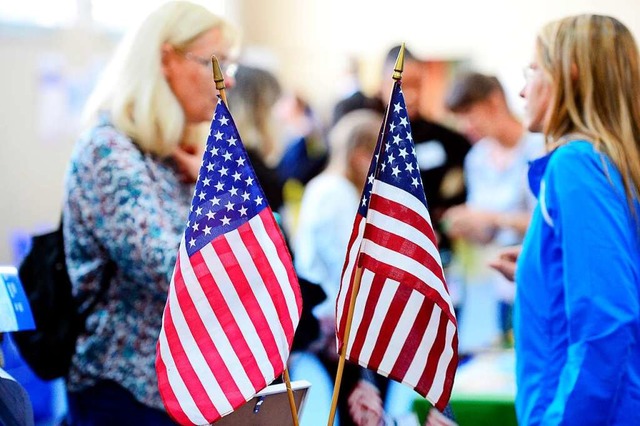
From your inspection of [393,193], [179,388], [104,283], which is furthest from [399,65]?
[104,283]

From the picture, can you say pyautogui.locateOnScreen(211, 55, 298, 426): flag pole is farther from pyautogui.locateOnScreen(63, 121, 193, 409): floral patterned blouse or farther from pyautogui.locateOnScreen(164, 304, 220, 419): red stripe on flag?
pyautogui.locateOnScreen(63, 121, 193, 409): floral patterned blouse

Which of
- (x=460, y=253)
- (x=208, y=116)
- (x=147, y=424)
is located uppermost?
(x=208, y=116)

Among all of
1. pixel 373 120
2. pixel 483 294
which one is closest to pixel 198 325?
pixel 373 120

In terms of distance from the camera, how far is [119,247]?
2180 millimetres

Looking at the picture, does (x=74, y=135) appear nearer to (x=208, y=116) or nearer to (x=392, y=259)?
(x=208, y=116)

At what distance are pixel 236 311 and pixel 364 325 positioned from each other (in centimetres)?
24

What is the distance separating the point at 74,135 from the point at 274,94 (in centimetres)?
238

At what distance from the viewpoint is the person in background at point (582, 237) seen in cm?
199

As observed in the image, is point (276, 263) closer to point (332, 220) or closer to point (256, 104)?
point (332, 220)

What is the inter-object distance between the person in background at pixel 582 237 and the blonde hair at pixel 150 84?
0.82 metres

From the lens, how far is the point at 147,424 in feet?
7.33

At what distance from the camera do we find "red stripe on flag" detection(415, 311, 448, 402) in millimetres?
1855

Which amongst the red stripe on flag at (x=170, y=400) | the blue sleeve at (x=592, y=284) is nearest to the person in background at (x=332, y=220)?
the blue sleeve at (x=592, y=284)

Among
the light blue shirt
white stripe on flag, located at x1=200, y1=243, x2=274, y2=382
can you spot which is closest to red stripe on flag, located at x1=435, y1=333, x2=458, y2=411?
white stripe on flag, located at x1=200, y1=243, x2=274, y2=382
